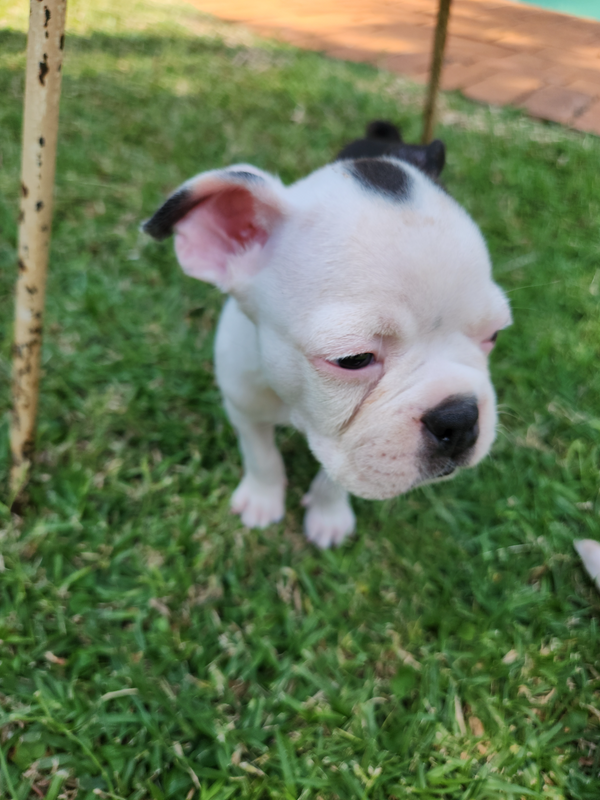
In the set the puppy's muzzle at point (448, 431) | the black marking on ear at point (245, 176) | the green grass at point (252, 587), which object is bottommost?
the green grass at point (252, 587)

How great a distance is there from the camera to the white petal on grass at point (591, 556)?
6.32 ft

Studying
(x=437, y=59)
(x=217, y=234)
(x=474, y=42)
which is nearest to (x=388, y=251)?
(x=217, y=234)

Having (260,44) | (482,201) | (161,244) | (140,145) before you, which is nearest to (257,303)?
(161,244)

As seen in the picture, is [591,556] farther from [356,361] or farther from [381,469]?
[356,361]

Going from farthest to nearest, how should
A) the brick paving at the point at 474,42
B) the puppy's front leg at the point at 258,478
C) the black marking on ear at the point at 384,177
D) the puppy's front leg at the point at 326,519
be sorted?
the brick paving at the point at 474,42 < the puppy's front leg at the point at 326,519 < the puppy's front leg at the point at 258,478 < the black marking on ear at the point at 384,177

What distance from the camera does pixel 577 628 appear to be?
6.07 feet

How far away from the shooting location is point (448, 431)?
131 centimetres

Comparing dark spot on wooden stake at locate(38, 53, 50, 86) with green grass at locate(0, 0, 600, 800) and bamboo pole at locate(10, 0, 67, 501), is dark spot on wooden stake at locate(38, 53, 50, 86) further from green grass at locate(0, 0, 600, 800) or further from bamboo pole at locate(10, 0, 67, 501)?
green grass at locate(0, 0, 600, 800)

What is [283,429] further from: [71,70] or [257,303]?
[71,70]

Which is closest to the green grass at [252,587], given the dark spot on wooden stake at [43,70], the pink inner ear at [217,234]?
the pink inner ear at [217,234]

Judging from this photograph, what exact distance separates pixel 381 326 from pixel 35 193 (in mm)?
896

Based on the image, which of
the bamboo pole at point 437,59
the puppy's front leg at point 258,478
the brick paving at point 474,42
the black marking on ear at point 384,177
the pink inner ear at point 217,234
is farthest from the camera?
the brick paving at point 474,42

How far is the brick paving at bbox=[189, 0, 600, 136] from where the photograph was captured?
4824mm

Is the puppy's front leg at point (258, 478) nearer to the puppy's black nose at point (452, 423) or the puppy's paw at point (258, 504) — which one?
the puppy's paw at point (258, 504)
